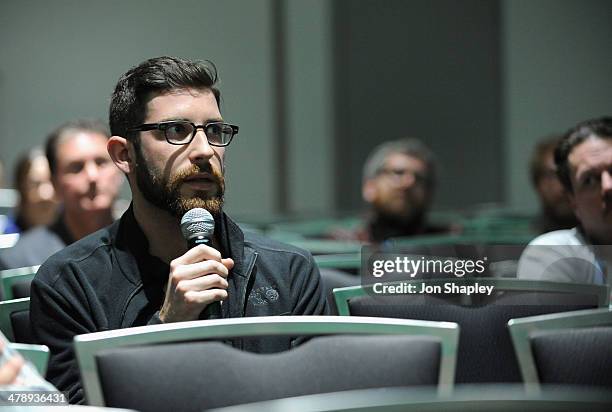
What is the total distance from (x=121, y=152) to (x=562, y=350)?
111 centimetres

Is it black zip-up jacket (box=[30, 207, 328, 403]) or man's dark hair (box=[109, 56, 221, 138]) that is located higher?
man's dark hair (box=[109, 56, 221, 138])

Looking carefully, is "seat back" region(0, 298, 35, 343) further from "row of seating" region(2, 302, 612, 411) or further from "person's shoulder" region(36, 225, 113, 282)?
"row of seating" region(2, 302, 612, 411)

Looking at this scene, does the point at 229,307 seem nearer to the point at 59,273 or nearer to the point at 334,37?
the point at 59,273

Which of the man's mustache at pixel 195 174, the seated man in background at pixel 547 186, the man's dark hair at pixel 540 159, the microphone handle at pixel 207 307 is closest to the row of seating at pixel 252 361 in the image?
the microphone handle at pixel 207 307

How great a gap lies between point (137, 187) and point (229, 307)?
1.16 ft

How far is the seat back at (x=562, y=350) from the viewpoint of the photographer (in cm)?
164

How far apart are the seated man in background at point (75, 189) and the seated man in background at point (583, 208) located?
159 cm

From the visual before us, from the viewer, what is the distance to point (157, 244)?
226 cm

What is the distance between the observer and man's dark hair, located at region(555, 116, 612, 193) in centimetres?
295

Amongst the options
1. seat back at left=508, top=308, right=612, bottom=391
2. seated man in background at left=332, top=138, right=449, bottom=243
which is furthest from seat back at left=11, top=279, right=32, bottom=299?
seated man in background at left=332, top=138, right=449, bottom=243

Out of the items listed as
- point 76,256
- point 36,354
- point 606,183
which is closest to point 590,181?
point 606,183

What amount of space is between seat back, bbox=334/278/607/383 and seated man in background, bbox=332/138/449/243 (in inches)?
125

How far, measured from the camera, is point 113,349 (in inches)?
57.6

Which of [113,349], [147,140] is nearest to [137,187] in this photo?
[147,140]
